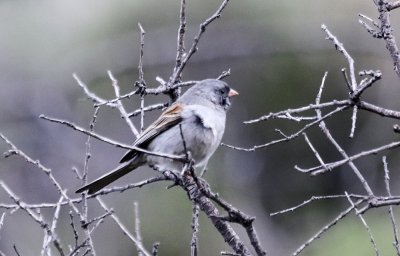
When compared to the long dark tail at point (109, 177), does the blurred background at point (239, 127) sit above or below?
above

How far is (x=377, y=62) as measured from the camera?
13.2 meters

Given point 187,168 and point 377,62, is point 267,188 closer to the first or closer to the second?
point 377,62

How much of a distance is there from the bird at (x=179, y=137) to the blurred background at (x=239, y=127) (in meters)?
5.56

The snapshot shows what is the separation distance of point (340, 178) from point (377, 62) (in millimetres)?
1951

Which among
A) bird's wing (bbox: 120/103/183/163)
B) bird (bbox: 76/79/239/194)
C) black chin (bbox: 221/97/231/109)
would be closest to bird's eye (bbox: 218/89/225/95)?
black chin (bbox: 221/97/231/109)

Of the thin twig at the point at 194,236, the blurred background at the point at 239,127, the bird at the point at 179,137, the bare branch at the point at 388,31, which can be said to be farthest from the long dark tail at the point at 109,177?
the blurred background at the point at 239,127

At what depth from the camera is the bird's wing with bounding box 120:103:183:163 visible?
5.81 m

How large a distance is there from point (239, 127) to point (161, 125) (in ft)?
A: 24.4

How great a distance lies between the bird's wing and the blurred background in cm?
571

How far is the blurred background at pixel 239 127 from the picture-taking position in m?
12.3

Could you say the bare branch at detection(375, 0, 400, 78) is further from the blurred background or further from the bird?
the blurred background

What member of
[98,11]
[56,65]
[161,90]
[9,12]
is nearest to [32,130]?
[56,65]

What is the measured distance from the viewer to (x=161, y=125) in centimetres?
589

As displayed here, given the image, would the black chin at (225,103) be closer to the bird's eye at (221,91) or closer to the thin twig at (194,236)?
the bird's eye at (221,91)
